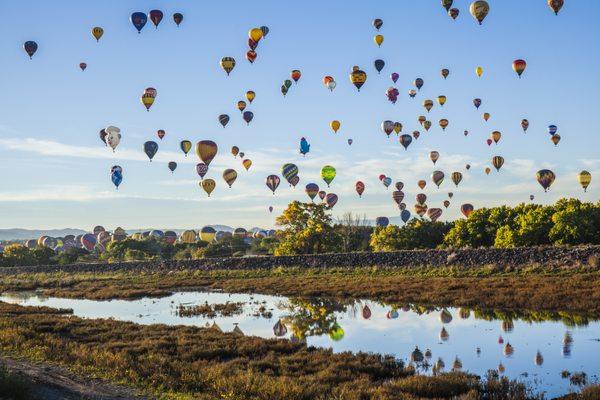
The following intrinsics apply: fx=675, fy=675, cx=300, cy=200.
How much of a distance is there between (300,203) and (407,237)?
1302 centimetres

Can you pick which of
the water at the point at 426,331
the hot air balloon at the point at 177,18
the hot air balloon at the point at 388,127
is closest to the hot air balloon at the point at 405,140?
the hot air balloon at the point at 388,127

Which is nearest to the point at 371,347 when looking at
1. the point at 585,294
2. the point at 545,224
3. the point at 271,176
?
the point at 585,294

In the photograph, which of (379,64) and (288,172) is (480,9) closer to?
(379,64)

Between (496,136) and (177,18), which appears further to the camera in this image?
(496,136)

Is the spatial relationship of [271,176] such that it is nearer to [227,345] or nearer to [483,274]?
[483,274]

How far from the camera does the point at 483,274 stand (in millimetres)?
49250

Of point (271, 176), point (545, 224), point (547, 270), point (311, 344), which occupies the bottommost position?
point (311, 344)

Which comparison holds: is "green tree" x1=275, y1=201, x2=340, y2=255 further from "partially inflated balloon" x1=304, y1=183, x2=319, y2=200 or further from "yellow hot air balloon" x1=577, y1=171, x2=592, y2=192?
"yellow hot air balloon" x1=577, y1=171, x2=592, y2=192

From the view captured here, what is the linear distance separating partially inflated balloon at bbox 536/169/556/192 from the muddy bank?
18.6 meters

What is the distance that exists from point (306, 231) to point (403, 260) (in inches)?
759

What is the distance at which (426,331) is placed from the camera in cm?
2858

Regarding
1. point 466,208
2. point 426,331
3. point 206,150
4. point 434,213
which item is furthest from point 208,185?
point 426,331

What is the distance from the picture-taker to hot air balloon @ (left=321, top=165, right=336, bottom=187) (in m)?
76.0

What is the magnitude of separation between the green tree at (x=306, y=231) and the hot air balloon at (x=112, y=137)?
19.8m
